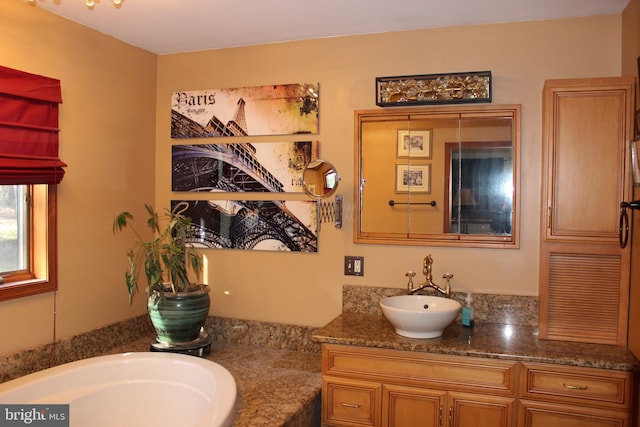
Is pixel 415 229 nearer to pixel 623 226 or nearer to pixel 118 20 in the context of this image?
pixel 623 226

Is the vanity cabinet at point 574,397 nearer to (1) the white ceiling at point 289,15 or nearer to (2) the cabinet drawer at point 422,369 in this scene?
(2) the cabinet drawer at point 422,369

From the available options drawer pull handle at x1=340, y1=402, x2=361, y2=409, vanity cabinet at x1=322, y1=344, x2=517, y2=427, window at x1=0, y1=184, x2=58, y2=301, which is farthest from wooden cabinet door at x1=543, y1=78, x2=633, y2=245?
window at x1=0, y1=184, x2=58, y2=301

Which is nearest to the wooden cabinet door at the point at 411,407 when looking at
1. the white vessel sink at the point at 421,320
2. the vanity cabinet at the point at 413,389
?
the vanity cabinet at the point at 413,389

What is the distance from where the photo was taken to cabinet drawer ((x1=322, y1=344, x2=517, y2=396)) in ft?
7.34

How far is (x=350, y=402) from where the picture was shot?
2.45m

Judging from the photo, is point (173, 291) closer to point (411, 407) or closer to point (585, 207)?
point (411, 407)

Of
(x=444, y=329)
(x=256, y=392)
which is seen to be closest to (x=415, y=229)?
(x=444, y=329)

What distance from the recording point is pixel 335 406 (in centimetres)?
247

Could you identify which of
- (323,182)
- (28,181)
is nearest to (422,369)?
(323,182)

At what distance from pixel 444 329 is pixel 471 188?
778 mm

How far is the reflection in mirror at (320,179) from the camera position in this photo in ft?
9.70

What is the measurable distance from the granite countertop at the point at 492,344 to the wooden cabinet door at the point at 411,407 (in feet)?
0.65

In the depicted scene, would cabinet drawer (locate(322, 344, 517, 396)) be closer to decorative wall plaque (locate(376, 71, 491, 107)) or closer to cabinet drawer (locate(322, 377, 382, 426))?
cabinet drawer (locate(322, 377, 382, 426))

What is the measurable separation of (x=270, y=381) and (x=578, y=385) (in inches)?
54.7
